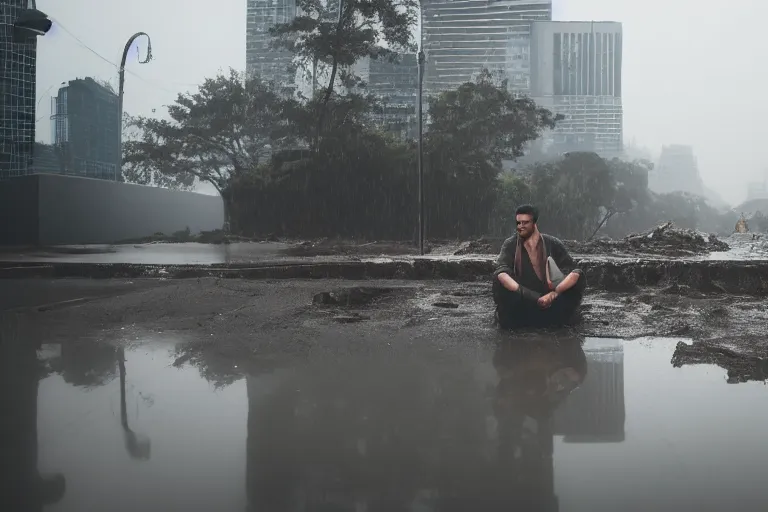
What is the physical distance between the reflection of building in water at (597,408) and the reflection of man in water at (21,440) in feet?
3.75

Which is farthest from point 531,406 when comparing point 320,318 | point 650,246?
point 650,246

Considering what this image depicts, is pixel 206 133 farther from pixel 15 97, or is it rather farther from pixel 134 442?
pixel 134 442

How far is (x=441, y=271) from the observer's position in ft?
19.1

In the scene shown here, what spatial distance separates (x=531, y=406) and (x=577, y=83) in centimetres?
1231

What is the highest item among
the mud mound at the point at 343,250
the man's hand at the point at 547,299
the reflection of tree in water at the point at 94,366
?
the mud mound at the point at 343,250

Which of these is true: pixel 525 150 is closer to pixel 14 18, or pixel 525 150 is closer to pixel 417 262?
pixel 417 262

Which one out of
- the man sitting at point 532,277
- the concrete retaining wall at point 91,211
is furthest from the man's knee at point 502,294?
the concrete retaining wall at point 91,211

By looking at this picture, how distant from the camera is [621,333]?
9.64 feet

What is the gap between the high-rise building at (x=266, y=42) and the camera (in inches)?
497

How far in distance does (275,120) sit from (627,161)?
7813 mm

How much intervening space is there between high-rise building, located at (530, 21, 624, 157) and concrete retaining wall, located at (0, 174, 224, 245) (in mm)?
7564

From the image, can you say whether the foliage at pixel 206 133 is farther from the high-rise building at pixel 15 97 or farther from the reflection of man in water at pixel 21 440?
the reflection of man in water at pixel 21 440

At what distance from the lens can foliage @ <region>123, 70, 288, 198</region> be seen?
1270 centimetres

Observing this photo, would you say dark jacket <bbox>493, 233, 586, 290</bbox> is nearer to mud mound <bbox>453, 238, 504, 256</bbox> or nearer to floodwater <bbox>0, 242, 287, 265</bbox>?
floodwater <bbox>0, 242, 287, 265</bbox>
